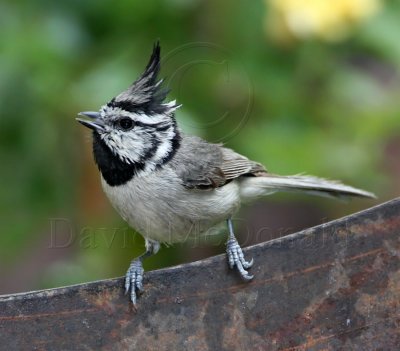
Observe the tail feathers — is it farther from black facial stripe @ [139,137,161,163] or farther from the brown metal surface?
the brown metal surface

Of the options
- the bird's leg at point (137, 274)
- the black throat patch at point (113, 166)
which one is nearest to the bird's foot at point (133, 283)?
the bird's leg at point (137, 274)

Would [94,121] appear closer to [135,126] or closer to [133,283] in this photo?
[135,126]

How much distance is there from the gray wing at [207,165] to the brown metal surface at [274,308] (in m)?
1.21

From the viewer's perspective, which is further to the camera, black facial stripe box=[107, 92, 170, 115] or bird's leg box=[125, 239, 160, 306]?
black facial stripe box=[107, 92, 170, 115]

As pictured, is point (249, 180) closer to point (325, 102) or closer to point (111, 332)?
point (325, 102)

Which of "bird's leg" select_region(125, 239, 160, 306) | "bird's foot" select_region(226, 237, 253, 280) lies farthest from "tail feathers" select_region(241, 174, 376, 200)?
"bird's foot" select_region(226, 237, 253, 280)

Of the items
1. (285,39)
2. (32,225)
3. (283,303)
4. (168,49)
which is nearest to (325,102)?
(285,39)

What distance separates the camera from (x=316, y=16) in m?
3.79

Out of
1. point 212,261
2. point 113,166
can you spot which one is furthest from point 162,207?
point 212,261

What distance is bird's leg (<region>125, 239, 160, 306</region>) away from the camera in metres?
2.74

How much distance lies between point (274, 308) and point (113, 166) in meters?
1.36

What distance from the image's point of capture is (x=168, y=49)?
4.09 m

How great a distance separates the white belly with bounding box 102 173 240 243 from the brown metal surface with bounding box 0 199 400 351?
1029mm

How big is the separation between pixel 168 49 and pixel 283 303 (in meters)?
1.84
